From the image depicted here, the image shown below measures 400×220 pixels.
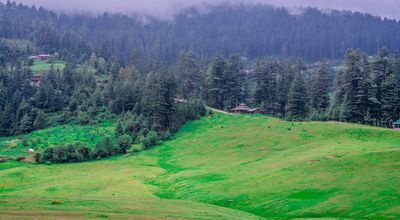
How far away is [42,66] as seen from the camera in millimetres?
186375

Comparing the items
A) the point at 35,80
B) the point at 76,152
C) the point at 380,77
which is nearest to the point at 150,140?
the point at 76,152

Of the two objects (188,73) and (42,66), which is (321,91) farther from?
(42,66)

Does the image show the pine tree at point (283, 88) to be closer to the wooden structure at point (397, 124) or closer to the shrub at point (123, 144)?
the wooden structure at point (397, 124)

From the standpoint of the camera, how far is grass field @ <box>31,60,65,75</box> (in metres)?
176

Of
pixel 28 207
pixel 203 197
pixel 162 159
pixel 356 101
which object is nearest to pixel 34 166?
pixel 162 159

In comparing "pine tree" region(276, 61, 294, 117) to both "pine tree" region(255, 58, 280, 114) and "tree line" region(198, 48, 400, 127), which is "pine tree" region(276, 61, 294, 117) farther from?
"pine tree" region(255, 58, 280, 114)

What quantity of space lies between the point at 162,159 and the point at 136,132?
71.6ft

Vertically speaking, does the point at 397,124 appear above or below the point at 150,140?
above

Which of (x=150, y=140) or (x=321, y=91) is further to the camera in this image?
(x=321, y=91)

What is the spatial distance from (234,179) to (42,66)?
14575cm

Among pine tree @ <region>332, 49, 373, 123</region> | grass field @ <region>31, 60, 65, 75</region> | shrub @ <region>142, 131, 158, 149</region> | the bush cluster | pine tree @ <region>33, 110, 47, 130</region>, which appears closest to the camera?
the bush cluster

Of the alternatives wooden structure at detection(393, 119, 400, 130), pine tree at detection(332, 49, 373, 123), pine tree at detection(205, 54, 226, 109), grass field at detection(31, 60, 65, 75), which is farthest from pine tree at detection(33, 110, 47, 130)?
wooden structure at detection(393, 119, 400, 130)

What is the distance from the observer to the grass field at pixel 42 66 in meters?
176

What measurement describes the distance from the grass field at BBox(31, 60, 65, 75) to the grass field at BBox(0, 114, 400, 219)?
9478cm
